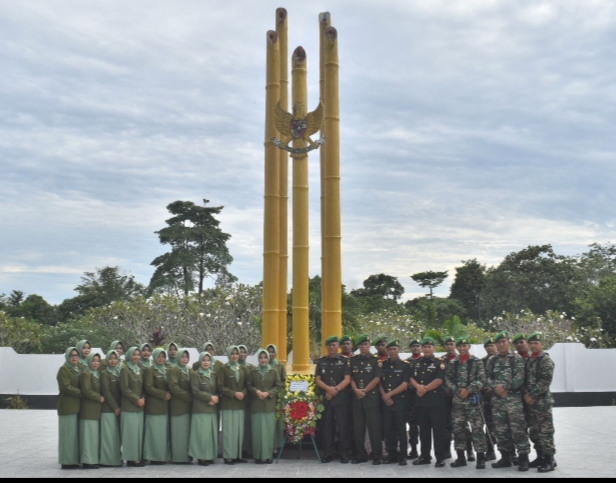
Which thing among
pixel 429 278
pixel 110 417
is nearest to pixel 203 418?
pixel 110 417

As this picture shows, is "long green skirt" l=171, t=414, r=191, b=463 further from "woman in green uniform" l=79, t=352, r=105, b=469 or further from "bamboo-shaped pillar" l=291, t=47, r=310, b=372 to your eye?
"bamboo-shaped pillar" l=291, t=47, r=310, b=372

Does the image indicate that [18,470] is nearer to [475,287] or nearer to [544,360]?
[544,360]

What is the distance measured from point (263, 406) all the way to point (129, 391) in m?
1.60

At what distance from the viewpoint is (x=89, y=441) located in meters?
8.43

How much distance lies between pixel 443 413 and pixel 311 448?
5.89 ft

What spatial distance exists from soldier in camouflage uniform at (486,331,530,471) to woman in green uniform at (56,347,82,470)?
482cm

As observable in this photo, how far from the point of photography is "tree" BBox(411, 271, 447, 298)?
149ft

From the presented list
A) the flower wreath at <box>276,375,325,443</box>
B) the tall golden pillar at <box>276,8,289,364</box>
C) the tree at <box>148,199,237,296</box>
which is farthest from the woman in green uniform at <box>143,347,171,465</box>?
the tree at <box>148,199,237,296</box>

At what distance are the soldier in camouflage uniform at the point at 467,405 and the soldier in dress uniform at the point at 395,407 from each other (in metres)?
0.53

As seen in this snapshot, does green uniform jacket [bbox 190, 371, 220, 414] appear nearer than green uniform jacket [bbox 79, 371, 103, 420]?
No

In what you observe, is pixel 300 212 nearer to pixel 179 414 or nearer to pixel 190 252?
pixel 179 414

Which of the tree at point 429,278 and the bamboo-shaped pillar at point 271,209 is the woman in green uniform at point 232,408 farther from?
the tree at point 429,278

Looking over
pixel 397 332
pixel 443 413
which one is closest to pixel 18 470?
pixel 443 413

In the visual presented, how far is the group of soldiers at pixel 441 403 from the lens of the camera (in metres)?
8.19
